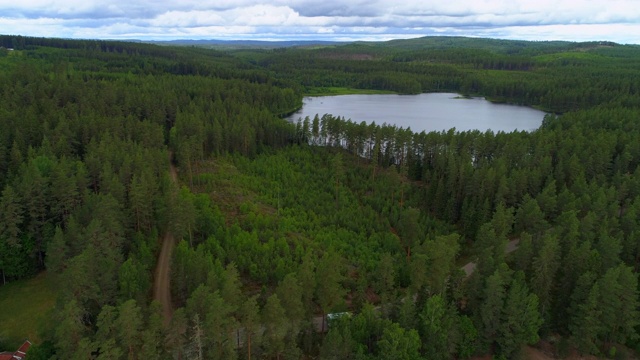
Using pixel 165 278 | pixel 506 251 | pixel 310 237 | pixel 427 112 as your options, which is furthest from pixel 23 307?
pixel 427 112

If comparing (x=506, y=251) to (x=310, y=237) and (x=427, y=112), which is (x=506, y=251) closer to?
(x=310, y=237)

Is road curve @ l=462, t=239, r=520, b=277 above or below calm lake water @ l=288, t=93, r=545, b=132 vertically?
below

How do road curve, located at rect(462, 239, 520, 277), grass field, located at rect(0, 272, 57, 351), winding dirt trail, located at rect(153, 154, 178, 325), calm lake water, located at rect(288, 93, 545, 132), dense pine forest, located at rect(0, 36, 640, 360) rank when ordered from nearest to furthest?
1. dense pine forest, located at rect(0, 36, 640, 360)
2. grass field, located at rect(0, 272, 57, 351)
3. winding dirt trail, located at rect(153, 154, 178, 325)
4. road curve, located at rect(462, 239, 520, 277)
5. calm lake water, located at rect(288, 93, 545, 132)

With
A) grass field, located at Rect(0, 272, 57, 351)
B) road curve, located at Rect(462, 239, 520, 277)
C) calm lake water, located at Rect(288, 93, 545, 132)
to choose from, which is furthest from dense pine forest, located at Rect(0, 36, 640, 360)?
calm lake water, located at Rect(288, 93, 545, 132)

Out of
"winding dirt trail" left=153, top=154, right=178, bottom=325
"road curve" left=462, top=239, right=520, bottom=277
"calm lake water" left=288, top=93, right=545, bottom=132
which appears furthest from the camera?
"calm lake water" left=288, top=93, right=545, bottom=132

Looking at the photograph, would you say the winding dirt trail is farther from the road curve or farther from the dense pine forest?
the road curve

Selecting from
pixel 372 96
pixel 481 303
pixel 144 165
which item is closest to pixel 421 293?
pixel 481 303

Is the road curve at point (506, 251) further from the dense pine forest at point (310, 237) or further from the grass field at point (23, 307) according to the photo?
the grass field at point (23, 307)
